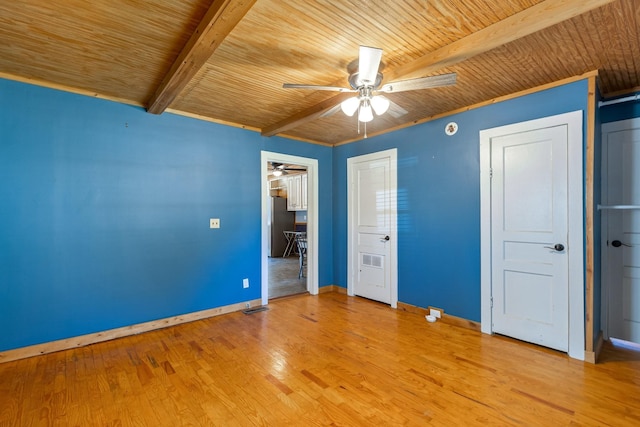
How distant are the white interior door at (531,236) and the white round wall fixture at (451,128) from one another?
469 millimetres

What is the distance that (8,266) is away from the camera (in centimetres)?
251

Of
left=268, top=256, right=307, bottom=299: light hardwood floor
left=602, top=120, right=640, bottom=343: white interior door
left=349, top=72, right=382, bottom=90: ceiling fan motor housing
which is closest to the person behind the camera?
left=349, top=72, right=382, bottom=90: ceiling fan motor housing

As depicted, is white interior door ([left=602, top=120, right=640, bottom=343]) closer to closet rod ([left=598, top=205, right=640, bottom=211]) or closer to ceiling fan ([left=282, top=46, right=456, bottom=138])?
closet rod ([left=598, top=205, right=640, bottom=211])

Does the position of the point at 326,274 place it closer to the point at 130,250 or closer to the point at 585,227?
the point at 130,250

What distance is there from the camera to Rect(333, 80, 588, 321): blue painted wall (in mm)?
3082

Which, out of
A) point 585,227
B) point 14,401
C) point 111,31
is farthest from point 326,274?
point 111,31

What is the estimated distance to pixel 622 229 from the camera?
9.33ft

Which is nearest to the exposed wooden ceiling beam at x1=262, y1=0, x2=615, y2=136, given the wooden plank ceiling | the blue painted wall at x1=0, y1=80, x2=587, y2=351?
the wooden plank ceiling

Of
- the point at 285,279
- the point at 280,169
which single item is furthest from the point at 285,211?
the point at 285,279

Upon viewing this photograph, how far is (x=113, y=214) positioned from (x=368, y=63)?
2841 millimetres

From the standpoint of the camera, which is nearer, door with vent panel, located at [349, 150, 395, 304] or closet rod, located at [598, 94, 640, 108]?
closet rod, located at [598, 94, 640, 108]

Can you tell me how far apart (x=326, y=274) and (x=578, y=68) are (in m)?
3.85

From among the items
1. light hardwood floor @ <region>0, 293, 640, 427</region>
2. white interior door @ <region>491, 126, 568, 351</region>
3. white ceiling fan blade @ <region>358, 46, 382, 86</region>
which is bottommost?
light hardwood floor @ <region>0, 293, 640, 427</region>

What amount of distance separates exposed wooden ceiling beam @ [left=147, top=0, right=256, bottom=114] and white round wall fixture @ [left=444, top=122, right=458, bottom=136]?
2643 millimetres
